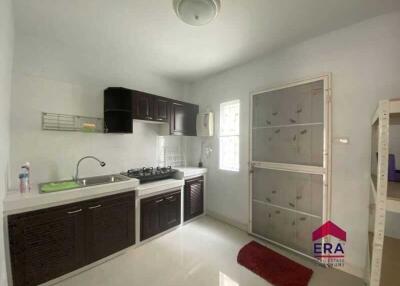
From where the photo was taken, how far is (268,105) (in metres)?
2.53

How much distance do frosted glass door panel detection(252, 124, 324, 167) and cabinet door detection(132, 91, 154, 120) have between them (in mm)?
1774

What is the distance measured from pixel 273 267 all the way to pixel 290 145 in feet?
5.02

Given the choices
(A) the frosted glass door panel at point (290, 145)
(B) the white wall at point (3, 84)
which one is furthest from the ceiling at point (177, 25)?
(A) the frosted glass door panel at point (290, 145)

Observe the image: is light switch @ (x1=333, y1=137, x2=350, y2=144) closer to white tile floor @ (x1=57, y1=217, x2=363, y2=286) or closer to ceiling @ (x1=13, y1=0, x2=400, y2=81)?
ceiling @ (x1=13, y1=0, x2=400, y2=81)

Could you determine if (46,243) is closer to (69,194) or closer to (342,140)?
(69,194)

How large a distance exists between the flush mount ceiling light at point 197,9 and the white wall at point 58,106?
1.75 meters

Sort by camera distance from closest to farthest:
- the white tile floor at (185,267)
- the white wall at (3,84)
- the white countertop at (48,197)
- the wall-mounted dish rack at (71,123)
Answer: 1. the white wall at (3,84)
2. the white countertop at (48,197)
3. the white tile floor at (185,267)
4. the wall-mounted dish rack at (71,123)

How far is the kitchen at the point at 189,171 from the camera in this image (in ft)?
5.28

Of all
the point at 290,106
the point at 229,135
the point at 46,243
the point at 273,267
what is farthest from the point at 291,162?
the point at 46,243

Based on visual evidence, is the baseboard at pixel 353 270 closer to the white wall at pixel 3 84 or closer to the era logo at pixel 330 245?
the era logo at pixel 330 245

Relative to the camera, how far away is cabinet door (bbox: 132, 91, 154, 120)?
264 cm

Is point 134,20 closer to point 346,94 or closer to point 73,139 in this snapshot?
point 73,139

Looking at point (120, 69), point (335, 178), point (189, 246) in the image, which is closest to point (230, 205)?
point (189, 246)

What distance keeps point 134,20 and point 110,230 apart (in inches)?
97.7
